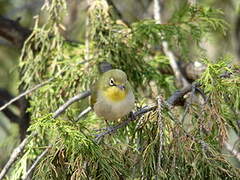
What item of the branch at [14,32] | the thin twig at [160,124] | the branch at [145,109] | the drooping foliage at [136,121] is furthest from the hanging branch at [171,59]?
the thin twig at [160,124]

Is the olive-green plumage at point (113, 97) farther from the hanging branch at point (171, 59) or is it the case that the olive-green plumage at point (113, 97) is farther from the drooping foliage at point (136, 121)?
the hanging branch at point (171, 59)

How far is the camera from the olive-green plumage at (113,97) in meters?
2.86

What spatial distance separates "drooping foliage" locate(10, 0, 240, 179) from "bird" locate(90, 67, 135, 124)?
158 millimetres

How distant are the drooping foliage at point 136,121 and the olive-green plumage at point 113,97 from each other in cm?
16

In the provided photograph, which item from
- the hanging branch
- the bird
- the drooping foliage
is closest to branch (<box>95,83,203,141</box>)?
the drooping foliage

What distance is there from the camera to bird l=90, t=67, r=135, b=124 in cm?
286

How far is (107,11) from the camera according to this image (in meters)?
3.55

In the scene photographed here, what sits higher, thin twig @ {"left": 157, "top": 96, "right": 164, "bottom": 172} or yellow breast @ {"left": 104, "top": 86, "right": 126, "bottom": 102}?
yellow breast @ {"left": 104, "top": 86, "right": 126, "bottom": 102}

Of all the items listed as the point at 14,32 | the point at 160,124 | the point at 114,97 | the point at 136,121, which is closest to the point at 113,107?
the point at 114,97

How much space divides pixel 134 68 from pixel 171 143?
1.37 meters

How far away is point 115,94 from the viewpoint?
293 cm

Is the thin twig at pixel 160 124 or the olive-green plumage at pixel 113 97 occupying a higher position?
the olive-green plumage at pixel 113 97

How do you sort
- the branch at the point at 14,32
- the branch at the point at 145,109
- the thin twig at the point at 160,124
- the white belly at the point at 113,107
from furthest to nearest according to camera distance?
the branch at the point at 14,32
the white belly at the point at 113,107
the branch at the point at 145,109
the thin twig at the point at 160,124

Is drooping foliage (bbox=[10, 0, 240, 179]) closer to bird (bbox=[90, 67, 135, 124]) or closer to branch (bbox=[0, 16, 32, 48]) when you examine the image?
bird (bbox=[90, 67, 135, 124])
